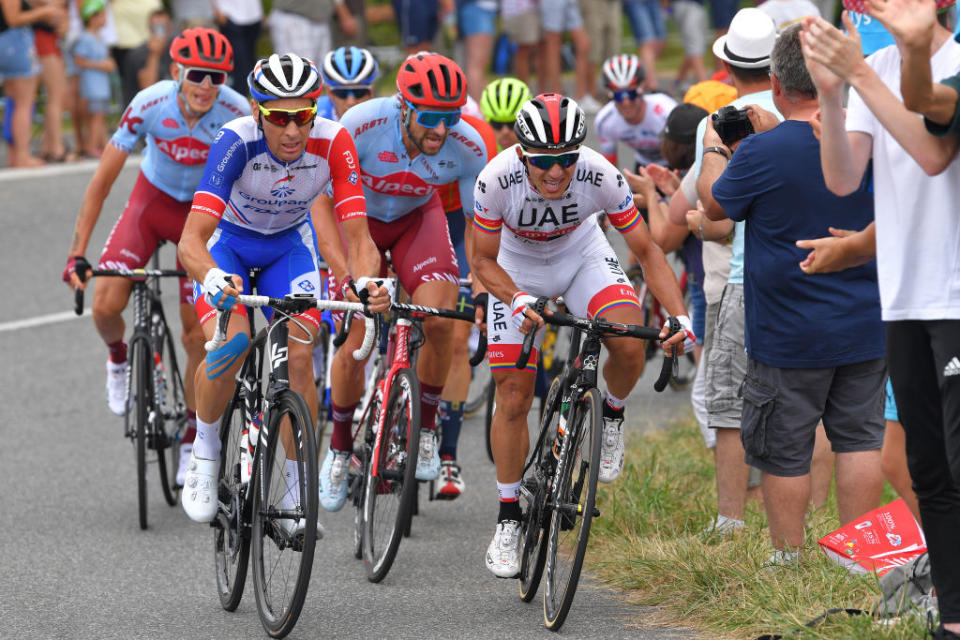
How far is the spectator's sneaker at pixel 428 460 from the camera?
7.21 metres

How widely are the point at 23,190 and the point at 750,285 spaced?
484 inches

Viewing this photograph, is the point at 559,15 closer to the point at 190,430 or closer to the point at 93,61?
the point at 93,61

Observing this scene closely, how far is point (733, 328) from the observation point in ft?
21.6

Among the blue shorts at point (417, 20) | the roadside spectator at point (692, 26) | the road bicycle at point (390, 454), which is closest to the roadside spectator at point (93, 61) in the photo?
the blue shorts at point (417, 20)

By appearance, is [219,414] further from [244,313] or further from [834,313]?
[834,313]

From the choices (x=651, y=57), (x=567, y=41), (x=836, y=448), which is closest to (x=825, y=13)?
(x=651, y=57)

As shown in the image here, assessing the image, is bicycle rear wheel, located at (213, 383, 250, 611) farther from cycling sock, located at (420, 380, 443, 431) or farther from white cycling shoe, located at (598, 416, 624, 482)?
white cycling shoe, located at (598, 416, 624, 482)

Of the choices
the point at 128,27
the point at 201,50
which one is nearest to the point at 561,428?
the point at 201,50

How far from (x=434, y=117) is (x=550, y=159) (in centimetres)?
128

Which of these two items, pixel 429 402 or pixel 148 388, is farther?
pixel 148 388

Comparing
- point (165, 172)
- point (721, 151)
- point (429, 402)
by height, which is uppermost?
point (721, 151)

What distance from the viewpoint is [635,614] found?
5.91 m

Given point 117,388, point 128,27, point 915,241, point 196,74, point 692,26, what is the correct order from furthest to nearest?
point 692,26, point 128,27, point 117,388, point 196,74, point 915,241

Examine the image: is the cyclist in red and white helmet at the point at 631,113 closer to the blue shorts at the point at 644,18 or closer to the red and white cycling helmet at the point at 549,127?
the red and white cycling helmet at the point at 549,127
